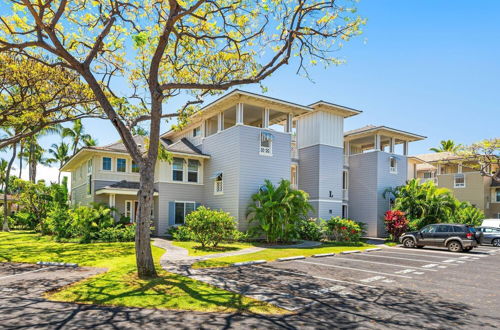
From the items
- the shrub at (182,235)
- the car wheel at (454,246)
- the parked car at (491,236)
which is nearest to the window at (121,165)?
the shrub at (182,235)

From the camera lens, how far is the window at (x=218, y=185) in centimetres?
2367

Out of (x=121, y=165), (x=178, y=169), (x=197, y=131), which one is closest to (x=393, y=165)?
(x=197, y=131)

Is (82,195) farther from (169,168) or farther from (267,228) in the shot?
(267,228)

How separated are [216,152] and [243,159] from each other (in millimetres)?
3191

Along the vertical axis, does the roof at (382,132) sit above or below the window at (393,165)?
above

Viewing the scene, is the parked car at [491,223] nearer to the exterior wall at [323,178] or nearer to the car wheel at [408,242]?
the car wheel at [408,242]

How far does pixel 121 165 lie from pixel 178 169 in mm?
4278

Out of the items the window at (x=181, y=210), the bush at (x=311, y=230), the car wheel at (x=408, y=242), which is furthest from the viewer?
the window at (x=181, y=210)

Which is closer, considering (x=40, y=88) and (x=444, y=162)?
(x=40, y=88)

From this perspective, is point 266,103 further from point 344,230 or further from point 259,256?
point 259,256

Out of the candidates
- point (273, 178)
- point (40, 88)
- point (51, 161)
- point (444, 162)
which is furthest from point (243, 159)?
point (51, 161)

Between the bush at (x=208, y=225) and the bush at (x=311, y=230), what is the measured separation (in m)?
Answer: 7.51

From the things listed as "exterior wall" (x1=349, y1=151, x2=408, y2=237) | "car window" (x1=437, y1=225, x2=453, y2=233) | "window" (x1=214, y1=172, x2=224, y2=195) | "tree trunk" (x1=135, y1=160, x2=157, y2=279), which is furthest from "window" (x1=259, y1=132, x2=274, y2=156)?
"tree trunk" (x1=135, y1=160, x2=157, y2=279)

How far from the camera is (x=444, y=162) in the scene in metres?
39.3
